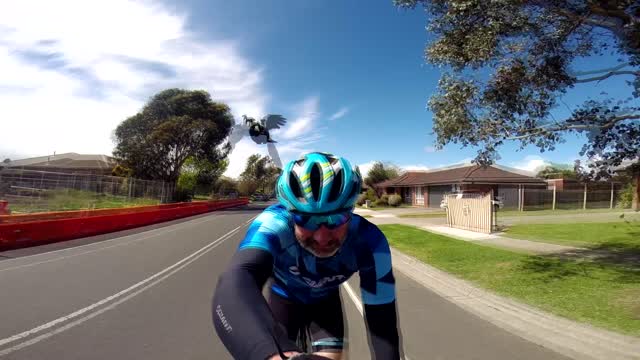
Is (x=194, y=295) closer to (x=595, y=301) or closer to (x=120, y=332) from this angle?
(x=120, y=332)

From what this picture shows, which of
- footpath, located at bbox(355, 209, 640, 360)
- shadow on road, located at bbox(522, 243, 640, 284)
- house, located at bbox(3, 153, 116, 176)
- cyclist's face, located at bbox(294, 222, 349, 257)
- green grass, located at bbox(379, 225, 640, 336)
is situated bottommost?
footpath, located at bbox(355, 209, 640, 360)

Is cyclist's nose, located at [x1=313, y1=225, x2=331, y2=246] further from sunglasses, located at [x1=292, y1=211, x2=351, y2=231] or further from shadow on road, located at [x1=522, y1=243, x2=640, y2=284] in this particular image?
shadow on road, located at [x1=522, y1=243, x2=640, y2=284]

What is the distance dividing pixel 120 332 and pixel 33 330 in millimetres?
1049

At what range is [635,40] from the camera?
27.4ft

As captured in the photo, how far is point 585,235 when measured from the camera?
1773cm

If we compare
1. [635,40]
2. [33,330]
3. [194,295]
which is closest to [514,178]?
[635,40]

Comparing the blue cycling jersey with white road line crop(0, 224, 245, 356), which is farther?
white road line crop(0, 224, 245, 356)

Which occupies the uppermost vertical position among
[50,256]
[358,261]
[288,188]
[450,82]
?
[450,82]

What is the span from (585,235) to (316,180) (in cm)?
1839

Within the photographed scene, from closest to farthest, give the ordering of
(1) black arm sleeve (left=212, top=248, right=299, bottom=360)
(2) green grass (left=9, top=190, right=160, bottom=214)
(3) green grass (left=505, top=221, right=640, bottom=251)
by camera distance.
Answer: (1) black arm sleeve (left=212, top=248, right=299, bottom=360) → (3) green grass (left=505, top=221, right=640, bottom=251) → (2) green grass (left=9, top=190, right=160, bottom=214)

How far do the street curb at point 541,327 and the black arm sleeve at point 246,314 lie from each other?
4.98 meters

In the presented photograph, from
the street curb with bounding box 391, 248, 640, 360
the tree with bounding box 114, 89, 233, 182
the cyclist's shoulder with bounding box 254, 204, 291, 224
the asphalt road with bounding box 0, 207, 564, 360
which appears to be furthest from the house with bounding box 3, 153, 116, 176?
the cyclist's shoulder with bounding box 254, 204, 291, 224

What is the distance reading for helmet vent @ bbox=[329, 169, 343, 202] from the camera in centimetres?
233

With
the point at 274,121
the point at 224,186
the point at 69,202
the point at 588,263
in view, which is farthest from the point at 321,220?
the point at 224,186
